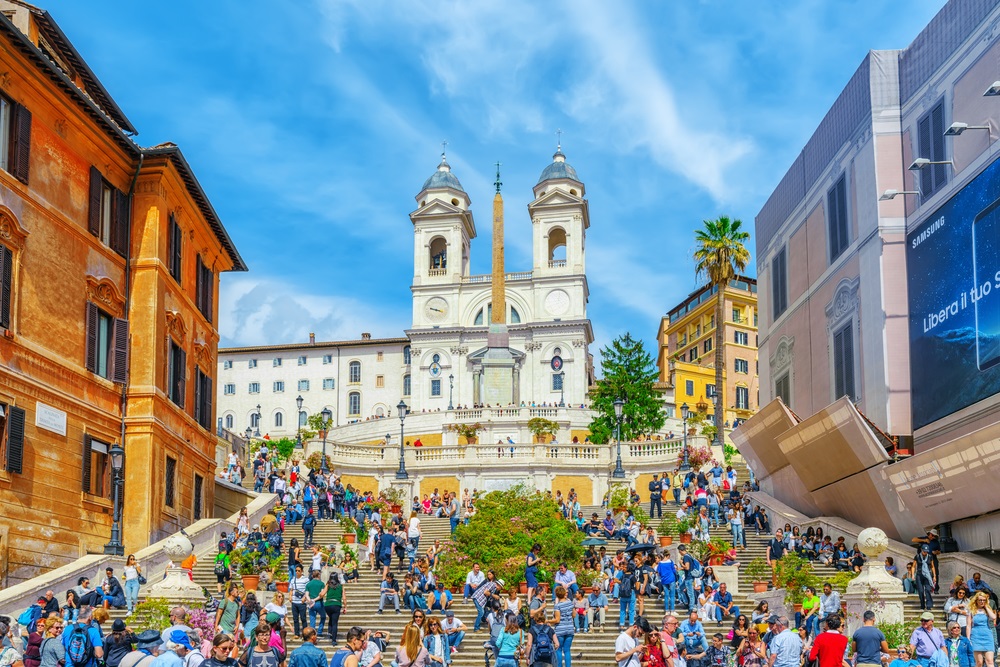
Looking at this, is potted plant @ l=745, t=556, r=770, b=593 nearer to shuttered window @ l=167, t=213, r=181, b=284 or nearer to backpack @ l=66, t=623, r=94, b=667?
backpack @ l=66, t=623, r=94, b=667

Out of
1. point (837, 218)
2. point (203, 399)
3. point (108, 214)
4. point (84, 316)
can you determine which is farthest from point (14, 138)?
point (837, 218)

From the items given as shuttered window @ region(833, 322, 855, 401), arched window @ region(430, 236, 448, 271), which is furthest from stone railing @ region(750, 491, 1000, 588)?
arched window @ region(430, 236, 448, 271)

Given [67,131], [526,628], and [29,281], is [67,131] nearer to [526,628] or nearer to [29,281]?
[29,281]

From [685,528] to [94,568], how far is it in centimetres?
1490

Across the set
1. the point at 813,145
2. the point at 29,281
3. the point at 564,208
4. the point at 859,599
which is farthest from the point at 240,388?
the point at 859,599

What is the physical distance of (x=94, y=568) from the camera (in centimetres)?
2778

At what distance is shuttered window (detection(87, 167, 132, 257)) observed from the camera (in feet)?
103

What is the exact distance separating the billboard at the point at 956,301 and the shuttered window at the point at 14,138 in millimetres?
20715

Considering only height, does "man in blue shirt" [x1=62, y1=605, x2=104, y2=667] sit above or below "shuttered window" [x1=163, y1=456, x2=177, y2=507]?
below

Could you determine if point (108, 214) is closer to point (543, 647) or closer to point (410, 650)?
point (543, 647)

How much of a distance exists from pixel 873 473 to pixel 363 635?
2001 centimetres

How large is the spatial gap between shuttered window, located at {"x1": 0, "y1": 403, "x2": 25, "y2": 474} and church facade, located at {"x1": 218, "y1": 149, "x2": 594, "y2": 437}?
219 ft

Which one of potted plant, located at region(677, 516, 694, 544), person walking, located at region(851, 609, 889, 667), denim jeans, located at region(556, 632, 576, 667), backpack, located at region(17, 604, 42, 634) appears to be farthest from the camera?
potted plant, located at region(677, 516, 694, 544)

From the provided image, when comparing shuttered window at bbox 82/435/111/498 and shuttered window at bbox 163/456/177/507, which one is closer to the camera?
shuttered window at bbox 82/435/111/498
